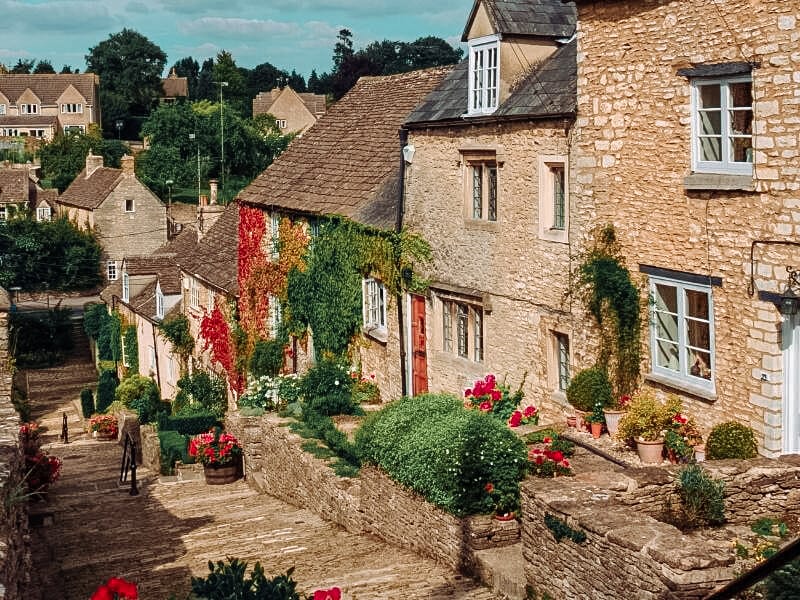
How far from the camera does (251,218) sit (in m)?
29.0

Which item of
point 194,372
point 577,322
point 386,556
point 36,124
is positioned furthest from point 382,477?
point 36,124

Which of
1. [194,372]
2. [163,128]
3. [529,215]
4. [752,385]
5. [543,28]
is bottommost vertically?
[194,372]

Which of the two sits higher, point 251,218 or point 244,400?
point 251,218

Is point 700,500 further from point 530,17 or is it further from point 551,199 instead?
point 530,17

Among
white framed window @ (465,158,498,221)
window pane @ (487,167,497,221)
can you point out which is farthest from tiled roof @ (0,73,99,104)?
window pane @ (487,167,497,221)

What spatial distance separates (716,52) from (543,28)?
5.43m

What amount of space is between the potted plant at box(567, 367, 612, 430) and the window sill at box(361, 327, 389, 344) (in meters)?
7.12

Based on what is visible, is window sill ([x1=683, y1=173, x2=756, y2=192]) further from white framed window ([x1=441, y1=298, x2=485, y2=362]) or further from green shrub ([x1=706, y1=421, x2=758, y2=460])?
white framed window ([x1=441, y1=298, x2=485, y2=362])

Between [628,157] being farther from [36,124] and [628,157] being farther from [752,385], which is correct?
[36,124]

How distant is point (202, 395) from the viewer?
32.9 metres

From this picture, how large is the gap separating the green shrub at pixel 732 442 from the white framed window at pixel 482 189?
6541mm

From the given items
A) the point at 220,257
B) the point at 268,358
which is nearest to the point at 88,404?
the point at 220,257

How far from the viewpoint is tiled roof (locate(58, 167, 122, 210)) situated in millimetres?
67750

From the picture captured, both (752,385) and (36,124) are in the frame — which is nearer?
(752,385)
